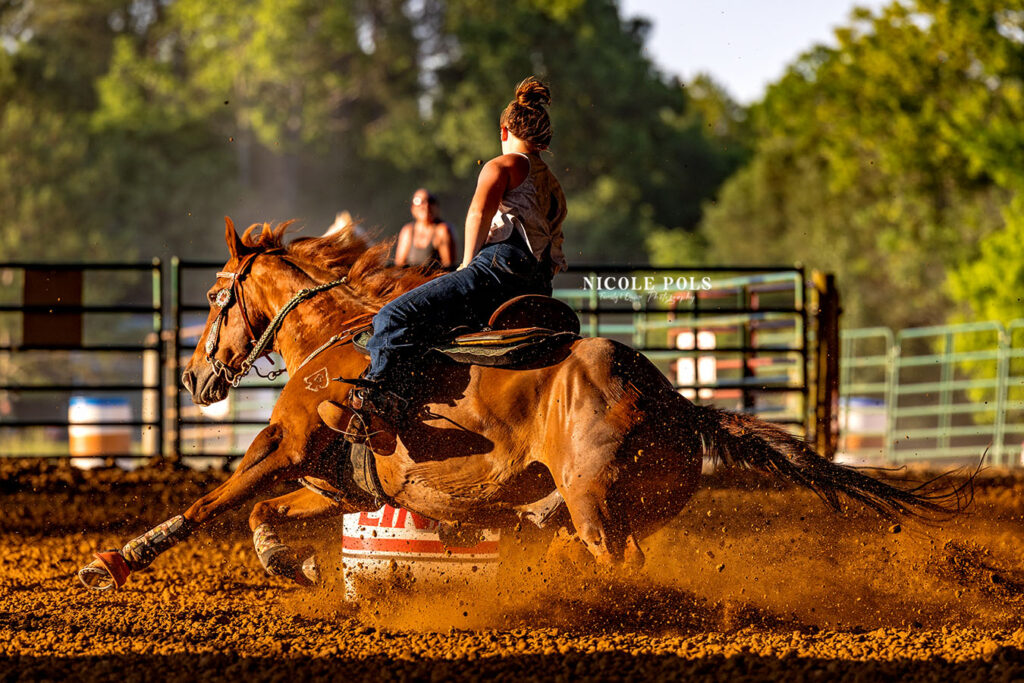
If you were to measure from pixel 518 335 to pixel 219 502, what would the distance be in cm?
157

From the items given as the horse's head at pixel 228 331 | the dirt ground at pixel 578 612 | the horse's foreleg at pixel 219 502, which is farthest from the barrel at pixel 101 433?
the horse's foreleg at pixel 219 502

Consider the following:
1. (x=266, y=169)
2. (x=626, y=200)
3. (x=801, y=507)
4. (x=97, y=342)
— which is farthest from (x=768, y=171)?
(x=801, y=507)

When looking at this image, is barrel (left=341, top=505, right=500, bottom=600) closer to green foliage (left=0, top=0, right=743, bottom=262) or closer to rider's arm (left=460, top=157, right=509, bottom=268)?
rider's arm (left=460, top=157, right=509, bottom=268)

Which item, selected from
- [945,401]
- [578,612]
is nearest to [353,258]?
[578,612]

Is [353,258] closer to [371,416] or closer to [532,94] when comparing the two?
[371,416]

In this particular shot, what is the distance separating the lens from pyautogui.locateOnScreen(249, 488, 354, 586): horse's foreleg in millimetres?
5555

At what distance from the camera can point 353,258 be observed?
239 inches

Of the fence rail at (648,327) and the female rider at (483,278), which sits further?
the fence rail at (648,327)

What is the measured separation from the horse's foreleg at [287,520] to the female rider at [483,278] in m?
0.85

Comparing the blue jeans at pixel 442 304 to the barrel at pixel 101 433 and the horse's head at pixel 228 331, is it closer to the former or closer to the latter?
the horse's head at pixel 228 331

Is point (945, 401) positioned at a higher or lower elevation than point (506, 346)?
lower

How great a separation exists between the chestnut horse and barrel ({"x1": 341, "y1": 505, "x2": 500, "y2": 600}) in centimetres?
16

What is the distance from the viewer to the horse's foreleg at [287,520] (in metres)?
5.55

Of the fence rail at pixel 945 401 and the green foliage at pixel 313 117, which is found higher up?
the green foliage at pixel 313 117
